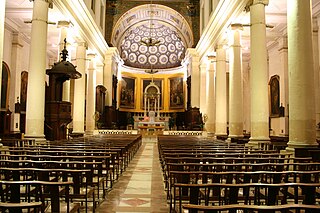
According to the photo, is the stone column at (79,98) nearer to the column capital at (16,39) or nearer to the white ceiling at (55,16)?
the white ceiling at (55,16)

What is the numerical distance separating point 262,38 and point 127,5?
64.9 ft

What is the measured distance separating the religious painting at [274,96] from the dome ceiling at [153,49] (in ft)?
48.6

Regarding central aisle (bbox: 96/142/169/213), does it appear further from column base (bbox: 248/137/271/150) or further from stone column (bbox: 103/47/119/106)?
stone column (bbox: 103/47/119/106)

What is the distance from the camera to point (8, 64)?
62.1 ft

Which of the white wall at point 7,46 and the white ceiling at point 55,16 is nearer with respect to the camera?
the white ceiling at point 55,16

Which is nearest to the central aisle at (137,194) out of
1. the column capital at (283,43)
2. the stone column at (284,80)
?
the stone column at (284,80)

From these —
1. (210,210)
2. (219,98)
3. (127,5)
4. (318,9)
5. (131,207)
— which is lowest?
(131,207)

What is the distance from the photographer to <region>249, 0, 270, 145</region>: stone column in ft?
38.0

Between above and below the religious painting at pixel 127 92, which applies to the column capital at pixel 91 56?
above

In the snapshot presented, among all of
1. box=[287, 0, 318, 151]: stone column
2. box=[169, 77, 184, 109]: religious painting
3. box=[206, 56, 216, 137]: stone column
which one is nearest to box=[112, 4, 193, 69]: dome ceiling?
box=[169, 77, 184, 109]: religious painting

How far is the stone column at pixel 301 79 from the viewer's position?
7.88 m

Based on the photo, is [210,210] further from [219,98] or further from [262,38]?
[219,98]

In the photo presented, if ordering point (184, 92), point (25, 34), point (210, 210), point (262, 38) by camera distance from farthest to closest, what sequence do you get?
point (184, 92), point (25, 34), point (262, 38), point (210, 210)

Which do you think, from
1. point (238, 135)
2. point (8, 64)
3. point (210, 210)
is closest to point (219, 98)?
point (238, 135)
